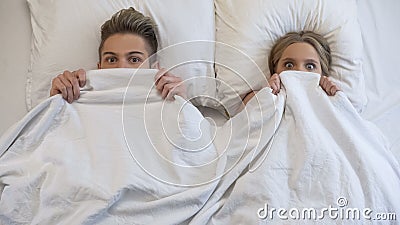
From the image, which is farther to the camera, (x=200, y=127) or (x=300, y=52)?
(x=300, y=52)

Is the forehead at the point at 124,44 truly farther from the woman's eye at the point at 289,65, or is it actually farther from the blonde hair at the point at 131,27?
the woman's eye at the point at 289,65

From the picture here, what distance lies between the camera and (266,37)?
4.56ft

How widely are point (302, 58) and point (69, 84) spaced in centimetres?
59

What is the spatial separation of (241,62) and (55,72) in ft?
1.63

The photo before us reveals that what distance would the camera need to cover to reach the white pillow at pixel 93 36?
1.33 metres

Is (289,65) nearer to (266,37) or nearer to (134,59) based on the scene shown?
(266,37)

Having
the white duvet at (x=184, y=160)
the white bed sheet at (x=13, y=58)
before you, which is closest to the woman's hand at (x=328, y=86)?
the white duvet at (x=184, y=160)

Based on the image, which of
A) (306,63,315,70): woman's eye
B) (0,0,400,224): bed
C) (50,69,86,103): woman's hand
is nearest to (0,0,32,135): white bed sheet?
(0,0,400,224): bed

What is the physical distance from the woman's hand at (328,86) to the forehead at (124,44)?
45 centimetres

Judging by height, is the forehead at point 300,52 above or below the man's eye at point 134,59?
above

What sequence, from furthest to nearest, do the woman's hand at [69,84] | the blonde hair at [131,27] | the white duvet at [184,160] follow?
the blonde hair at [131,27], the woman's hand at [69,84], the white duvet at [184,160]

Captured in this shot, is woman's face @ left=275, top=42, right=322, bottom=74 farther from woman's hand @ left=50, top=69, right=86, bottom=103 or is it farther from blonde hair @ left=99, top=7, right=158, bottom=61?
woman's hand @ left=50, top=69, right=86, bottom=103

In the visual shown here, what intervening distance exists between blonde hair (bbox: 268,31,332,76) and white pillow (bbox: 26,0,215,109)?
0.17 metres

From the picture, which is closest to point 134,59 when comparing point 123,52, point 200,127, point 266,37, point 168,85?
point 123,52
